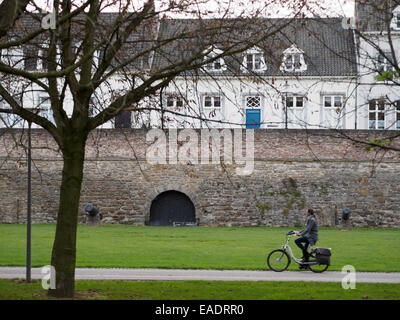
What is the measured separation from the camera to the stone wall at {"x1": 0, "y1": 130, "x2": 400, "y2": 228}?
32969 millimetres

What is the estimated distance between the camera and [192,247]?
71.9ft

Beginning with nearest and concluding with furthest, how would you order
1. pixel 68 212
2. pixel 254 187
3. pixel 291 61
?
pixel 68 212
pixel 291 61
pixel 254 187

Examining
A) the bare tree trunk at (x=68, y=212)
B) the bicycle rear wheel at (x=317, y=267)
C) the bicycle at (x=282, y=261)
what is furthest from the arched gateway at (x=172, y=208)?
the bare tree trunk at (x=68, y=212)

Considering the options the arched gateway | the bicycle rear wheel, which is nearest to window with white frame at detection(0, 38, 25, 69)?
the bicycle rear wheel

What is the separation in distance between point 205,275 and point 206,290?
2.88 meters

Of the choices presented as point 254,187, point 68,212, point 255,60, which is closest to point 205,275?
point 68,212

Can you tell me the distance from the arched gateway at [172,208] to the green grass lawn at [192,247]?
7.36 ft

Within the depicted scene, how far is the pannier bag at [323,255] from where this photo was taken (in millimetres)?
16047

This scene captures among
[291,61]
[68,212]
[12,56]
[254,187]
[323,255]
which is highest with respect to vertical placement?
[12,56]

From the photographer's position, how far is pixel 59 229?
11.2 meters

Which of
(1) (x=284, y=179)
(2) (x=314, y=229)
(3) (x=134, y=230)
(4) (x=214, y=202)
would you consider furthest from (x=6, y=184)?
(2) (x=314, y=229)

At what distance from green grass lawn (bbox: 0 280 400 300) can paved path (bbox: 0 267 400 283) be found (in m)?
0.92

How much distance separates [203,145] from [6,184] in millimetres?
9727

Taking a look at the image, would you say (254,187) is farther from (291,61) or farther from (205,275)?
(291,61)
